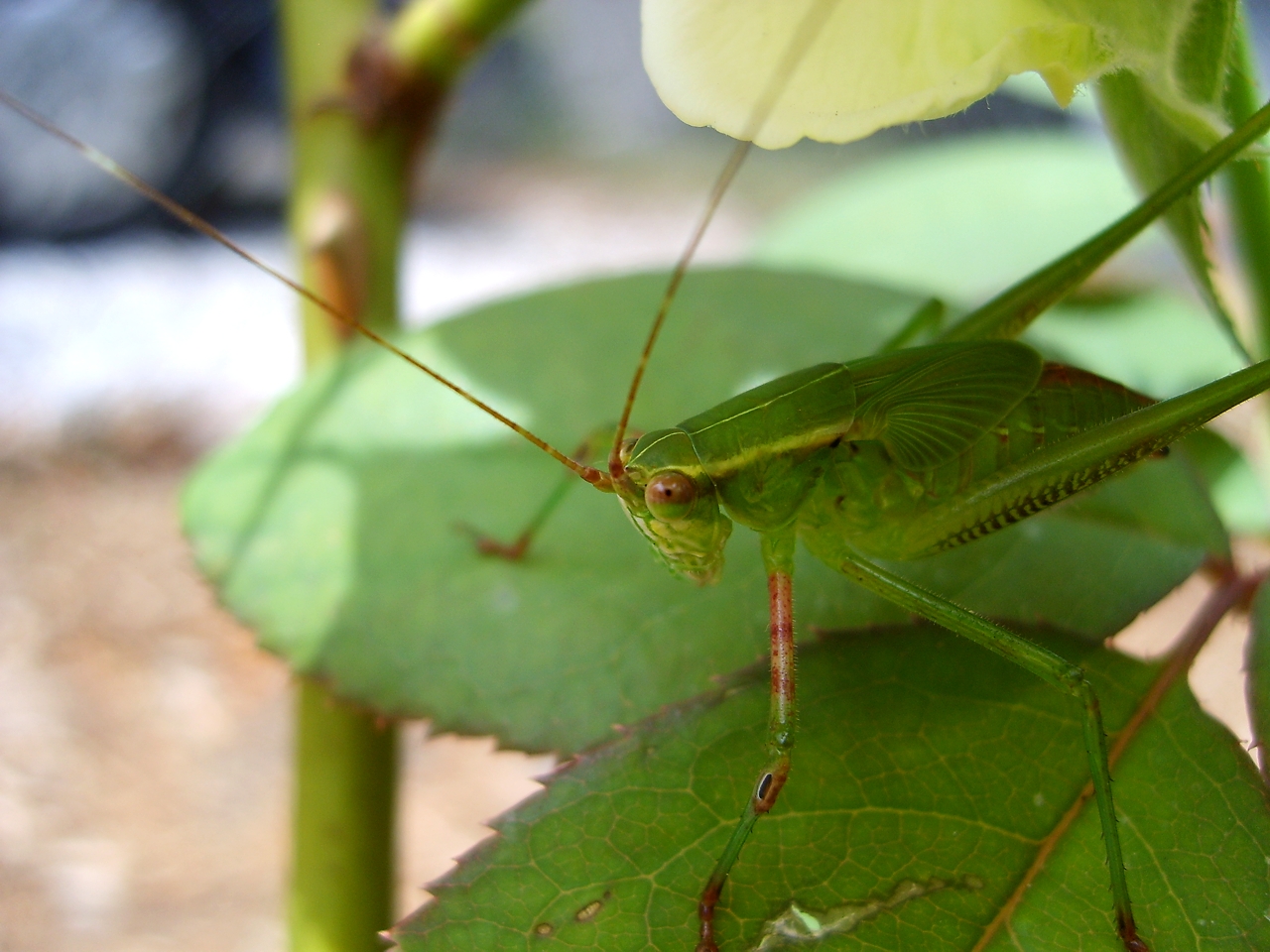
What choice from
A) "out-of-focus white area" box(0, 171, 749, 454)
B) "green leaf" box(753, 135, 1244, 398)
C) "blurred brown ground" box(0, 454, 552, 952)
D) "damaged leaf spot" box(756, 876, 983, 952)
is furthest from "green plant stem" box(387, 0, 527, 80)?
"out-of-focus white area" box(0, 171, 749, 454)

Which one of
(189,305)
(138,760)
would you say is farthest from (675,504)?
(189,305)

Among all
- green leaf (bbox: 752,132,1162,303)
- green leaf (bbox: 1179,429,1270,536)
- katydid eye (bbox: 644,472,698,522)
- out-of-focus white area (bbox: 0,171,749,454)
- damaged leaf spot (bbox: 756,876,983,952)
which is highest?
out-of-focus white area (bbox: 0,171,749,454)

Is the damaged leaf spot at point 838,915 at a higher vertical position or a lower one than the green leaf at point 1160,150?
lower

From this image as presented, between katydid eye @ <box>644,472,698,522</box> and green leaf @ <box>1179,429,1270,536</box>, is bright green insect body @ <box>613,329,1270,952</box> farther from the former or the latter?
green leaf @ <box>1179,429,1270,536</box>

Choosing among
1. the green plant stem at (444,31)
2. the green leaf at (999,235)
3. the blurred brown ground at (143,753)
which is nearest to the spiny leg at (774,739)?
the green plant stem at (444,31)

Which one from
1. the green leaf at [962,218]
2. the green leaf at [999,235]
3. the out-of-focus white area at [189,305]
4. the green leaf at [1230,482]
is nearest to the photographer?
the green leaf at [1230,482]

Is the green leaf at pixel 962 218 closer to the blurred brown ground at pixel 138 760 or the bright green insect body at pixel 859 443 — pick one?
the bright green insect body at pixel 859 443

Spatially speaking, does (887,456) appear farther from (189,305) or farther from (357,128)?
(189,305)
